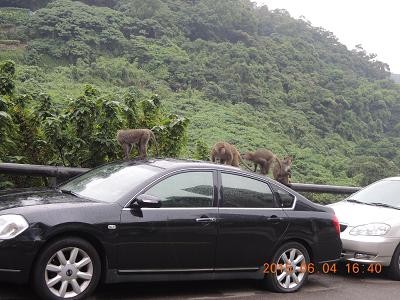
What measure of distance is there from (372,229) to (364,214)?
43 centimetres

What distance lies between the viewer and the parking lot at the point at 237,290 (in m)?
6.19

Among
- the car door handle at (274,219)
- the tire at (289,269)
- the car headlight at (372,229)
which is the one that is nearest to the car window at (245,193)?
the car door handle at (274,219)

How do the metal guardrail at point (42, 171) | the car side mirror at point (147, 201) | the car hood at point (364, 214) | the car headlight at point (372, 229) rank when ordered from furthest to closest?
the car hood at point (364, 214) → the car headlight at point (372, 229) → the metal guardrail at point (42, 171) → the car side mirror at point (147, 201)

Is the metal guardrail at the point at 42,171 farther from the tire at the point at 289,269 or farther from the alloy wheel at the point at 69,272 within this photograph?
the tire at the point at 289,269

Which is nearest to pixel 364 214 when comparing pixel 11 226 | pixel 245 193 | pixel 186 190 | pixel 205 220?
pixel 245 193

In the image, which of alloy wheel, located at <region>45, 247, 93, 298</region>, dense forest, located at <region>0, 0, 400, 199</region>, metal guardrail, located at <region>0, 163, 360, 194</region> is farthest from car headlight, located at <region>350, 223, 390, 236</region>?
dense forest, located at <region>0, 0, 400, 199</region>

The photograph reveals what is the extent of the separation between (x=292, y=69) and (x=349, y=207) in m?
57.6

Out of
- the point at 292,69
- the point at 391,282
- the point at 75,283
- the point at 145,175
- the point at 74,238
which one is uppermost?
the point at 292,69

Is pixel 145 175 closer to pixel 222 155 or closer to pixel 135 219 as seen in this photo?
pixel 135 219

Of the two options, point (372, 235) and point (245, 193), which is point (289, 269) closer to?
point (245, 193)

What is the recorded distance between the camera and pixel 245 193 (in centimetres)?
688

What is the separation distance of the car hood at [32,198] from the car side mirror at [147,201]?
1.83 feet

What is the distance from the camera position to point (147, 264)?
6.02 metres

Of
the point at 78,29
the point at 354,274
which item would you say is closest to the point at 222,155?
the point at 354,274
